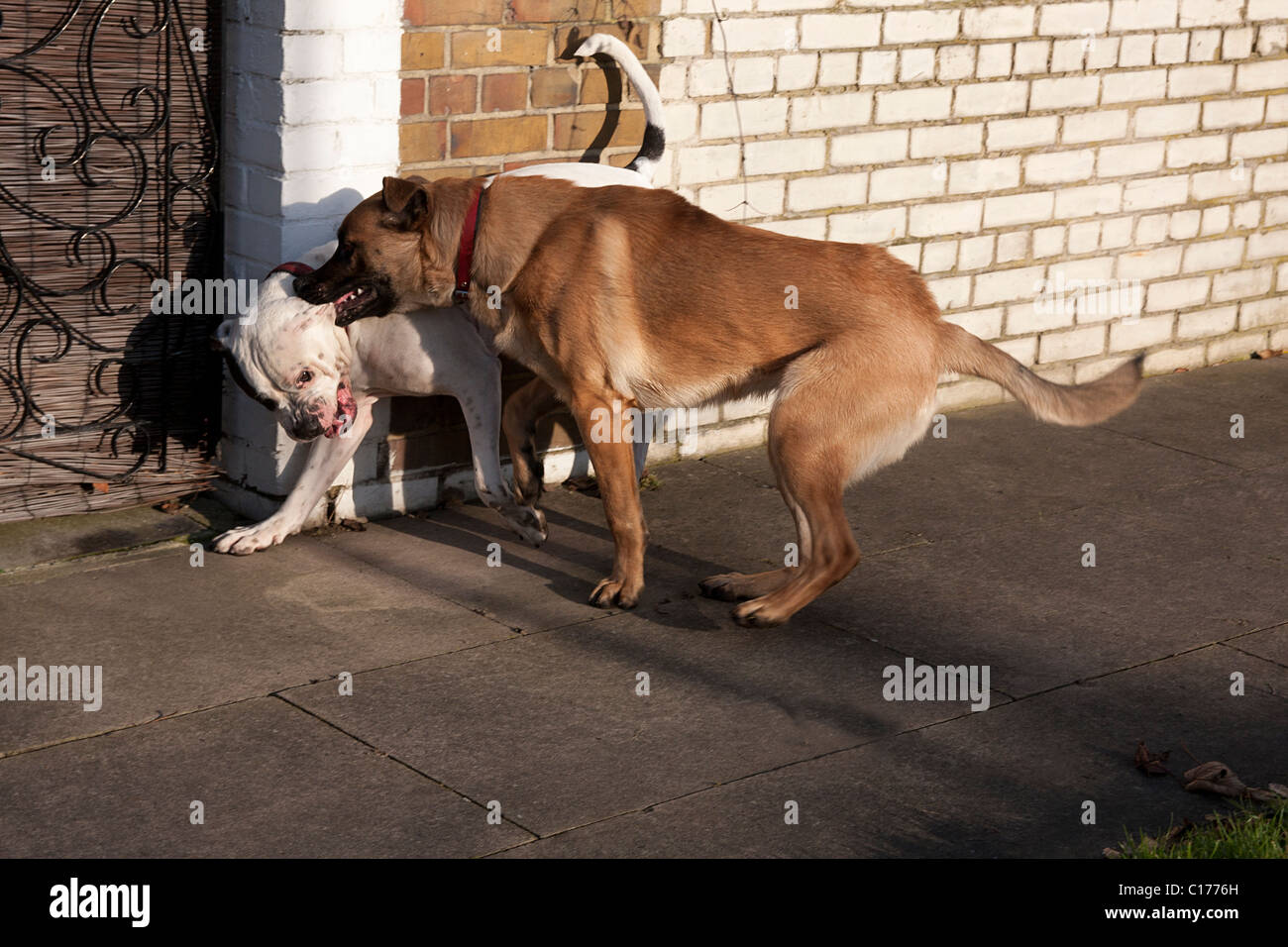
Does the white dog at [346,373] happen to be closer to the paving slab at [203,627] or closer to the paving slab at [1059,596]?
the paving slab at [203,627]

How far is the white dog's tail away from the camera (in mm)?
6332

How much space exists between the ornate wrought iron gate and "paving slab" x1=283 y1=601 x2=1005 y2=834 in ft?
6.26

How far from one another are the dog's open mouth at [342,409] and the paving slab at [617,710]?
115 cm

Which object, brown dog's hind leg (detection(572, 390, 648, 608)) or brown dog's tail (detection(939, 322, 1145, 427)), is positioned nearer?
brown dog's tail (detection(939, 322, 1145, 427))

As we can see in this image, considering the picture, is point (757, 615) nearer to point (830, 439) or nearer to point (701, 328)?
point (830, 439)

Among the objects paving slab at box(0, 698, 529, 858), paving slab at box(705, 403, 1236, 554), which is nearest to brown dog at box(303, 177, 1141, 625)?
paving slab at box(705, 403, 1236, 554)

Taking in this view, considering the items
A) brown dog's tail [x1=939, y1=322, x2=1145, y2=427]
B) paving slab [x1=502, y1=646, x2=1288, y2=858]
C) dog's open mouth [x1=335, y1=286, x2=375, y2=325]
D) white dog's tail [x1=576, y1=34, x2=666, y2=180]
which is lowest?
paving slab [x1=502, y1=646, x2=1288, y2=858]

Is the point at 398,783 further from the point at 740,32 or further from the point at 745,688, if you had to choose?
the point at 740,32

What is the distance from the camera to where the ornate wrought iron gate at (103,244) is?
5.55 meters

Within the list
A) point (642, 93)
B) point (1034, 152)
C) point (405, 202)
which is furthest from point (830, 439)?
point (1034, 152)

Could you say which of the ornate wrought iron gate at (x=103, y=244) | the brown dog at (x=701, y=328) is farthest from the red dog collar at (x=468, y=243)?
the ornate wrought iron gate at (x=103, y=244)

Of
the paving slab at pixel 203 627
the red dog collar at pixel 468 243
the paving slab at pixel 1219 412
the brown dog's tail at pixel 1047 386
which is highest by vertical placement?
the red dog collar at pixel 468 243

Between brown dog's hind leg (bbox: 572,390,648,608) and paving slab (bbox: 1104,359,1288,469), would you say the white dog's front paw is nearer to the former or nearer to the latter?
brown dog's hind leg (bbox: 572,390,648,608)
